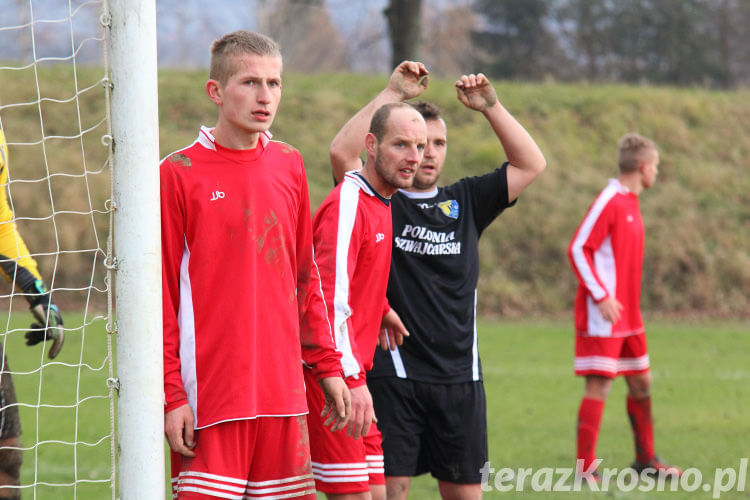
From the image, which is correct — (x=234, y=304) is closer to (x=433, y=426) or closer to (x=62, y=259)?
(x=433, y=426)

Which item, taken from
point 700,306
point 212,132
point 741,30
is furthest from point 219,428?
point 741,30

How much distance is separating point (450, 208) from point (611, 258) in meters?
2.13

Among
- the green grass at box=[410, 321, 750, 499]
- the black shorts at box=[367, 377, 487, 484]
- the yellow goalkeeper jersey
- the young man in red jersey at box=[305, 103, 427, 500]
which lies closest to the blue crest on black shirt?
the young man in red jersey at box=[305, 103, 427, 500]

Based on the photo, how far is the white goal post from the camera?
2922 millimetres

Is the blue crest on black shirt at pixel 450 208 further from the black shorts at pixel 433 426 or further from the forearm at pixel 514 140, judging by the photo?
the black shorts at pixel 433 426

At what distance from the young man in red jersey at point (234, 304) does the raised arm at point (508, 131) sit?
1299mm

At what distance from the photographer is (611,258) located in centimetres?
611

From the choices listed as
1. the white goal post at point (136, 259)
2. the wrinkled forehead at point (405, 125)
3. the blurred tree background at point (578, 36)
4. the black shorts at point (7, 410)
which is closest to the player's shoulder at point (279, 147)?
the white goal post at point (136, 259)

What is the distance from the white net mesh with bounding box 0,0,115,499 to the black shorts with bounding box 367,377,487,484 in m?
1.21

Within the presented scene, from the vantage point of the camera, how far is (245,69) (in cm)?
298

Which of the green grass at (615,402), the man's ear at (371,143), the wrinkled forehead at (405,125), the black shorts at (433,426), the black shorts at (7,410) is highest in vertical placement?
the wrinkled forehead at (405,125)

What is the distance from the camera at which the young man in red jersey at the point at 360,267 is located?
3.49 m

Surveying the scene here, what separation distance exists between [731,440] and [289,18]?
83.4 feet

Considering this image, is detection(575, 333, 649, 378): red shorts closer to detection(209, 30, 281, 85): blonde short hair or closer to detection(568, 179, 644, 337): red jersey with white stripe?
detection(568, 179, 644, 337): red jersey with white stripe
